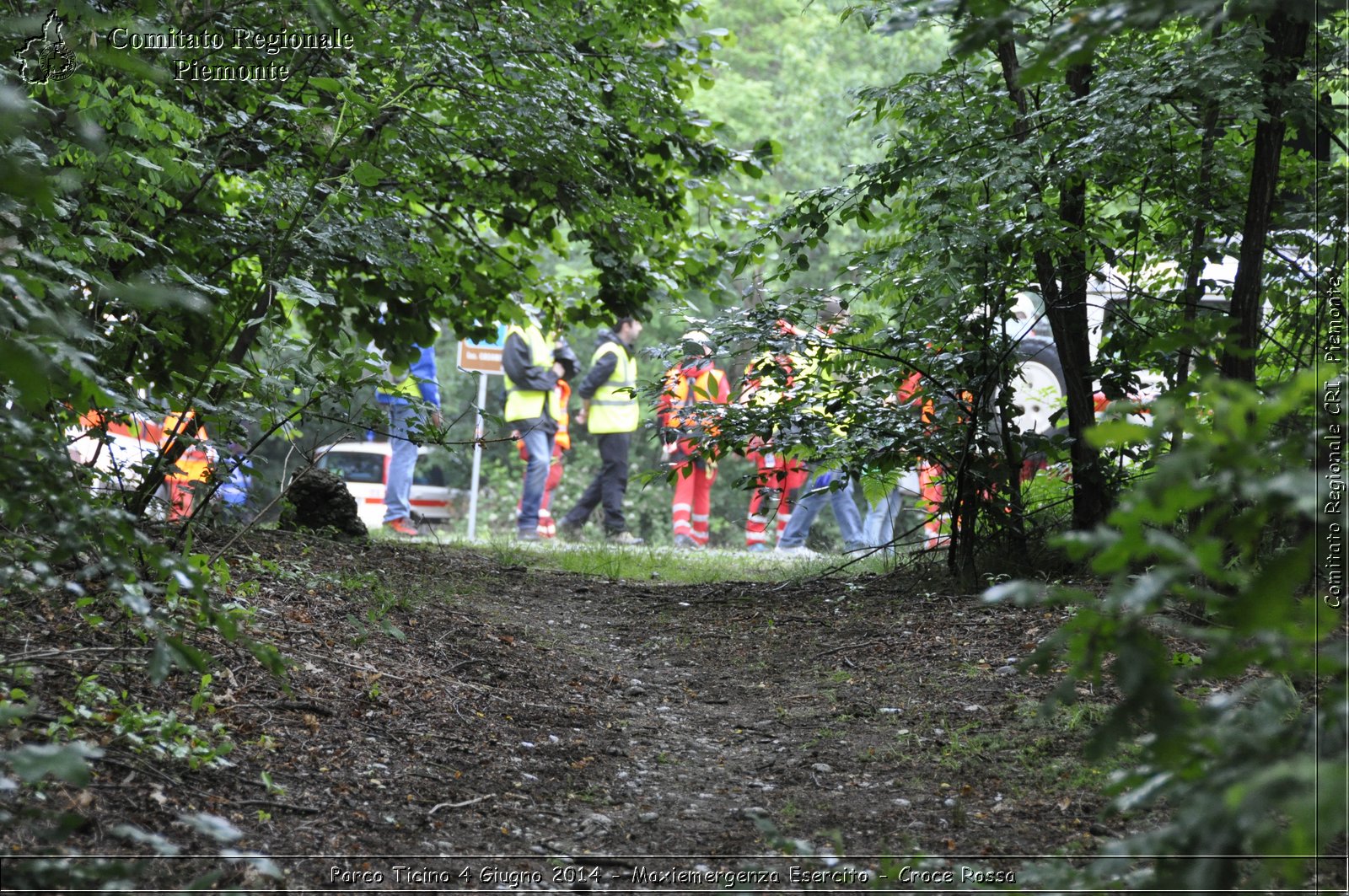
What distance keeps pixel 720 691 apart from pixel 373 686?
1430 millimetres

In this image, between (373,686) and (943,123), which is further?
(943,123)

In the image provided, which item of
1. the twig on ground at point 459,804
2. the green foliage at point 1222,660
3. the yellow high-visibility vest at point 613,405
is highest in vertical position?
the yellow high-visibility vest at point 613,405

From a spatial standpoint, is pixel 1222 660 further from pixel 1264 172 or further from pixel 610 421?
pixel 610 421

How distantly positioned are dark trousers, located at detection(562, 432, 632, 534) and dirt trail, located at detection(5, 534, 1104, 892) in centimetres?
637

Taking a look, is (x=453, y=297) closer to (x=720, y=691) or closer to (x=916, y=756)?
(x=720, y=691)

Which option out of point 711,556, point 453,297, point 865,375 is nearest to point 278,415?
point 865,375

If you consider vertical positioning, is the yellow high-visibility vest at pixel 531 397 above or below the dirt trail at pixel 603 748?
above

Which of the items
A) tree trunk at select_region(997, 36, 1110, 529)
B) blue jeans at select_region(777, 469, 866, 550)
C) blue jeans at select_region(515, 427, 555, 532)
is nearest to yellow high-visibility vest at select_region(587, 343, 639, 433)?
blue jeans at select_region(515, 427, 555, 532)

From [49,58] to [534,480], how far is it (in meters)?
7.67

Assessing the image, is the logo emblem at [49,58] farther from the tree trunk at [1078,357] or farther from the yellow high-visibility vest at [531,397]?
the yellow high-visibility vest at [531,397]

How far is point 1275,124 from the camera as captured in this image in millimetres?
3928

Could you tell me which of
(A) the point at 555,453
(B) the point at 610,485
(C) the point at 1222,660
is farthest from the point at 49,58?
(A) the point at 555,453

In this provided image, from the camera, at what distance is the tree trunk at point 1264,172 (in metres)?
3.89

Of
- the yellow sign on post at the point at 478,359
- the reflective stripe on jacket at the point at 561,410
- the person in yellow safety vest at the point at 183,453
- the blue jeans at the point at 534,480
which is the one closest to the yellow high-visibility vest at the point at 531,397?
the blue jeans at the point at 534,480
